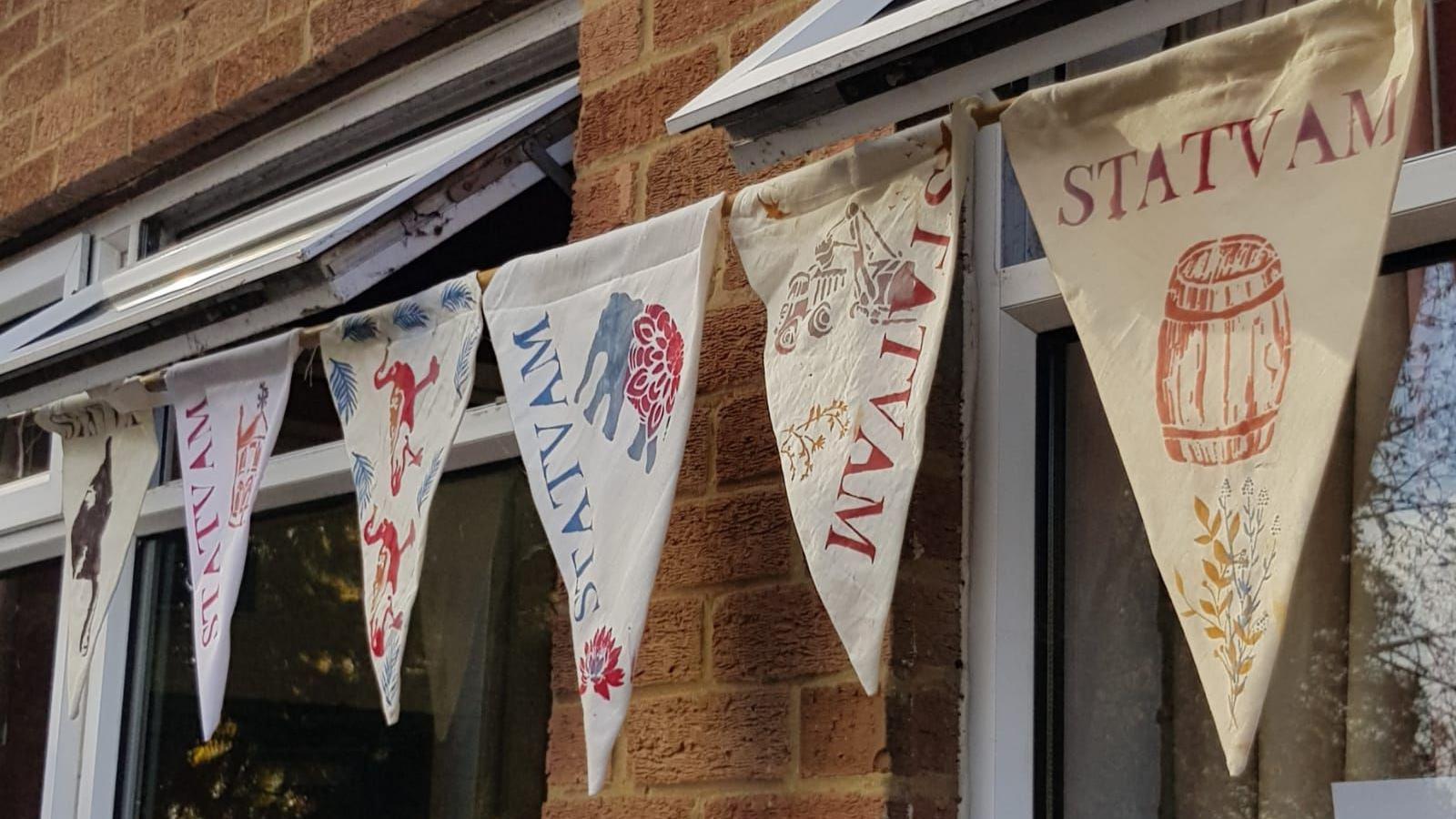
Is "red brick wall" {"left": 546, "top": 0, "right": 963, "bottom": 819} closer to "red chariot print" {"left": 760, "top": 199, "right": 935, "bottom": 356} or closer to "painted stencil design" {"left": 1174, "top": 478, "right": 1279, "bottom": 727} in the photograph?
"red chariot print" {"left": 760, "top": 199, "right": 935, "bottom": 356}

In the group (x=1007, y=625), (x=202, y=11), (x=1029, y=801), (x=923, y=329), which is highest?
(x=202, y=11)

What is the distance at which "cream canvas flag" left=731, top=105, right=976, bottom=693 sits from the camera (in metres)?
1.60

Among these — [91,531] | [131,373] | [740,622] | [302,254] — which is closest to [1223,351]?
[740,622]

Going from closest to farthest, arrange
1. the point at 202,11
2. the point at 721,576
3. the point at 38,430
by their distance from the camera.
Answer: the point at 721,576 → the point at 202,11 → the point at 38,430

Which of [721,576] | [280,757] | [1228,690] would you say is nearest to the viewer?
[1228,690]

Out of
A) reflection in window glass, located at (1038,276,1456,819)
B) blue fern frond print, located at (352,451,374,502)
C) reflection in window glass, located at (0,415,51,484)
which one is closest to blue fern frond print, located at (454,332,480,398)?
blue fern frond print, located at (352,451,374,502)

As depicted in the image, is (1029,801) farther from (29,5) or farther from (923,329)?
(29,5)

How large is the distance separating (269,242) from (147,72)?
2.59 feet

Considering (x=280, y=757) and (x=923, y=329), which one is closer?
(x=923, y=329)

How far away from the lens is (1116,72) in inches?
62.4

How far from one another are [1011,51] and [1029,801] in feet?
2.57

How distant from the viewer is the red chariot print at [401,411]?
6.98ft


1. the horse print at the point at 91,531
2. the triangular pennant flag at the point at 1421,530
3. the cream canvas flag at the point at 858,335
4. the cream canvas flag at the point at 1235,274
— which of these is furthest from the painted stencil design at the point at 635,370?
the horse print at the point at 91,531

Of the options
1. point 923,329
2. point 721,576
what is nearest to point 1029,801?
point 721,576
